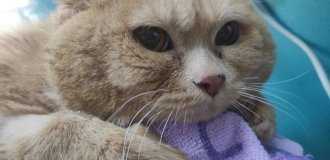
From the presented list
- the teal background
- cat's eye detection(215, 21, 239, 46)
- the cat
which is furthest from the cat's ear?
the teal background

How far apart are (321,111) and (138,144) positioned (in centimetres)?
68

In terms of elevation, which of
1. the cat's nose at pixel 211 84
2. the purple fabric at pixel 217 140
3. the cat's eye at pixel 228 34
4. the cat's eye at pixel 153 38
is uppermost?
the cat's eye at pixel 228 34

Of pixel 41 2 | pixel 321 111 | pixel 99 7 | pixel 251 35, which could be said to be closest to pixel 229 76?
pixel 251 35

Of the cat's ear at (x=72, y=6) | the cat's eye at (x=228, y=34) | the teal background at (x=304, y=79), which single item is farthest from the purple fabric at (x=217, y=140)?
the teal background at (x=304, y=79)

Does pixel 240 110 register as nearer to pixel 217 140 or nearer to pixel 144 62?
pixel 217 140

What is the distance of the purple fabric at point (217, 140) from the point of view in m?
0.79

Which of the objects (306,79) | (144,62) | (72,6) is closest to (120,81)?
(144,62)

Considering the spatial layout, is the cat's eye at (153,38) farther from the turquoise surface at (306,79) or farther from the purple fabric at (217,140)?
the turquoise surface at (306,79)

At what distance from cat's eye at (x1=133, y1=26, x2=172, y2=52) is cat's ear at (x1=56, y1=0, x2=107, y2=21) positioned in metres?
0.10

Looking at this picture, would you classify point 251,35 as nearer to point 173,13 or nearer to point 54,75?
point 173,13

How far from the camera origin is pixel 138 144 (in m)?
0.72

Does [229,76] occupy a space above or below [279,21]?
below

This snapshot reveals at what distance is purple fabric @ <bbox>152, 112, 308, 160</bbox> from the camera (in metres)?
0.79

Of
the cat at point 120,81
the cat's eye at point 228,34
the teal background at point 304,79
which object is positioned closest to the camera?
the cat at point 120,81
